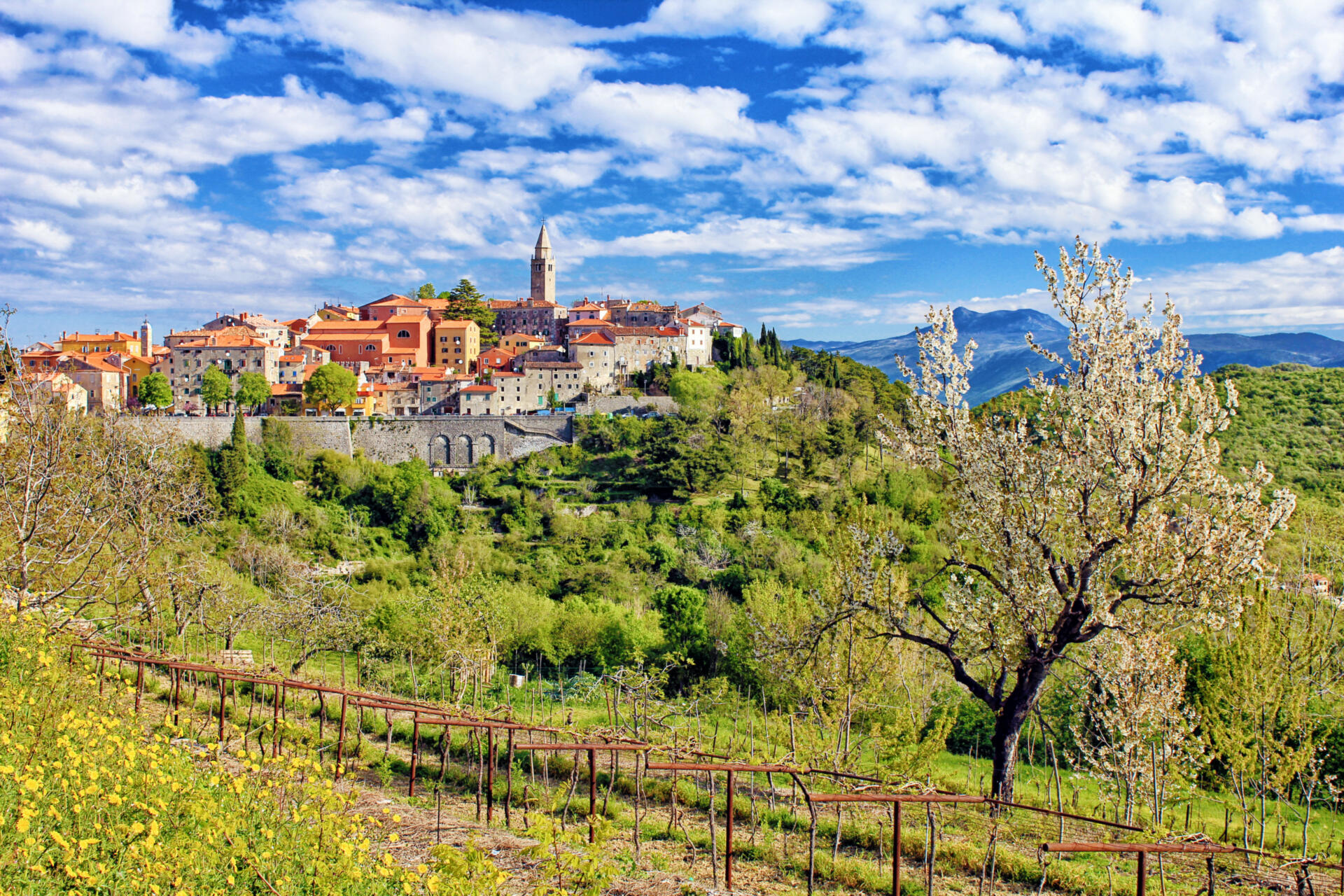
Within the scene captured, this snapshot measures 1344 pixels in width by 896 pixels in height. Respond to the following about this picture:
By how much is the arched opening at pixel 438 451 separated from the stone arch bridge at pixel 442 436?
4 cm

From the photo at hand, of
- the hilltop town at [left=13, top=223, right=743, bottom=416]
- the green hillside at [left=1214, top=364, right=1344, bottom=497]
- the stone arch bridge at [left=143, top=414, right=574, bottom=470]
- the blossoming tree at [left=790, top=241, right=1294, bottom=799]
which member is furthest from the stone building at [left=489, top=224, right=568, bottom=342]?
the blossoming tree at [left=790, top=241, right=1294, bottom=799]

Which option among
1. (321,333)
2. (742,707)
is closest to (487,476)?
(321,333)

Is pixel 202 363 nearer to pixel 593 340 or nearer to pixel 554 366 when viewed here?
pixel 554 366

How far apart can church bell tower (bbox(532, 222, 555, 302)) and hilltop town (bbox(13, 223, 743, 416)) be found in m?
6.20

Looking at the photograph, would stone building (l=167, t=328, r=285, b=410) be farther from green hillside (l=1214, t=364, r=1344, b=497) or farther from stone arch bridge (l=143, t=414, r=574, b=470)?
green hillside (l=1214, t=364, r=1344, b=497)

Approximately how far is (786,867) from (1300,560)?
61.9 feet

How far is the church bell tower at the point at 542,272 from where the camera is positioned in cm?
7712

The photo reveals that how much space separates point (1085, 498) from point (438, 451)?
148ft

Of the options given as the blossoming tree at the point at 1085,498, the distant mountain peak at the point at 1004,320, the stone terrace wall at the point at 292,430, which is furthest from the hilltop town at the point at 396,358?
the distant mountain peak at the point at 1004,320

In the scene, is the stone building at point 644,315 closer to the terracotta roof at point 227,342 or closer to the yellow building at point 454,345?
the yellow building at point 454,345

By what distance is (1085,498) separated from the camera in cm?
667

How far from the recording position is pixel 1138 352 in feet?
22.3

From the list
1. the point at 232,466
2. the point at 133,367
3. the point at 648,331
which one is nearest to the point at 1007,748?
the point at 232,466

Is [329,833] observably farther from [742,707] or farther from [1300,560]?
[1300,560]
